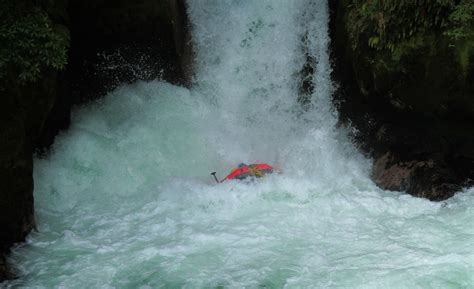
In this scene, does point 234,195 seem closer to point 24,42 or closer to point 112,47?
point 24,42

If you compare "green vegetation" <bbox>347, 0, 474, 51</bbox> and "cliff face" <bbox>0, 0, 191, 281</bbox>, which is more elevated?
"cliff face" <bbox>0, 0, 191, 281</bbox>

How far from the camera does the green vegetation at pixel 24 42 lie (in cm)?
582

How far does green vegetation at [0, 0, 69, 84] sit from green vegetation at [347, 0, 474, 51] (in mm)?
4739

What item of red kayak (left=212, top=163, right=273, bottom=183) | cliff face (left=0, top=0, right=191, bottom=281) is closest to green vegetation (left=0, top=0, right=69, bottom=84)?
cliff face (left=0, top=0, right=191, bottom=281)

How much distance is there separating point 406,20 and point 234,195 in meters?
3.62

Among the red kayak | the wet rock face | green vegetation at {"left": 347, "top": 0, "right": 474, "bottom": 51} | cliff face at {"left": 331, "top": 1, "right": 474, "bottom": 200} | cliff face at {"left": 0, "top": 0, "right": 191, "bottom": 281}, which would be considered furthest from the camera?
cliff face at {"left": 0, "top": 0, "right": 191, "bottom": 281}

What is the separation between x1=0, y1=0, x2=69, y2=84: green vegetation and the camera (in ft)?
19.1

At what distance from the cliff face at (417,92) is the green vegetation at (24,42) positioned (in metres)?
4.78

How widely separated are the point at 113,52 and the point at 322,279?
21.6 ft

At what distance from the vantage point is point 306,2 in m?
10.8

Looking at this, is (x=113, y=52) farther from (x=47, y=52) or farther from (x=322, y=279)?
(x=322, y=279)

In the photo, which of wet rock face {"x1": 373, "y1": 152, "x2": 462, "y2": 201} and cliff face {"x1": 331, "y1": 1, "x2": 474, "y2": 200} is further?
wet rock face {"x1": 373, "y1": 152, "x2": 462, "y2": 201}

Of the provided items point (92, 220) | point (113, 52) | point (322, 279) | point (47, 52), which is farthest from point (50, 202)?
point (322, 279)

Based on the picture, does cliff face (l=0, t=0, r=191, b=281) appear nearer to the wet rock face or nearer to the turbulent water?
the turbulent water
